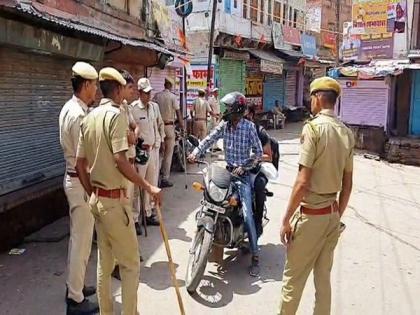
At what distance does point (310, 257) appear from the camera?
316cm

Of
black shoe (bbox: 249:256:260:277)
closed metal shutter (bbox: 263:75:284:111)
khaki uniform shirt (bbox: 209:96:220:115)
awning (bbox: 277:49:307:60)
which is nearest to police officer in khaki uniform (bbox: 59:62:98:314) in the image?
black shoe (bbox: 249:256:260:277)

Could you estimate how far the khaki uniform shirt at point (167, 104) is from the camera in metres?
8.71

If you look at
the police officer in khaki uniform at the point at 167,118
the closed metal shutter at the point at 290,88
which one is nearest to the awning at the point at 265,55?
the closed metal shutter at the point at 290,88

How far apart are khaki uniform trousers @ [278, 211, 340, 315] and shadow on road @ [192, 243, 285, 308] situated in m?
0.98

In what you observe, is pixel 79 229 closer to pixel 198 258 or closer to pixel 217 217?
pixel 198 258

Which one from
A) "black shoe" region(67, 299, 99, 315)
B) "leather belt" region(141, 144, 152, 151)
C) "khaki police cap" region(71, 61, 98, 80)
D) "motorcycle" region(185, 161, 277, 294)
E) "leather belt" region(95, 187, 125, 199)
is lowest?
"black shoe" region(67, 299, 99, 315)

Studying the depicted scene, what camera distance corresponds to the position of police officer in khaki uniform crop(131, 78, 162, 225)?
5.95 m

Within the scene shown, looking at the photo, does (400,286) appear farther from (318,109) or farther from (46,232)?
(46,232)

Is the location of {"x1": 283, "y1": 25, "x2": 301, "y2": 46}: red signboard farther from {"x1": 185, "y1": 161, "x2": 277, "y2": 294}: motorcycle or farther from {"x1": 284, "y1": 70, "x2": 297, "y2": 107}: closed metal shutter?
→ {"x1": 185, "y1": 161, "x2": 277, "y2": 294}: motorcycle

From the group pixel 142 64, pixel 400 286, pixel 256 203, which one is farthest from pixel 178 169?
pixel 400 286

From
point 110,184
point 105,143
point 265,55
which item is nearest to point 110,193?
point 110,184

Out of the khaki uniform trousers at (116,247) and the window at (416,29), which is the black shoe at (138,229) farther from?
the window at (416,29)

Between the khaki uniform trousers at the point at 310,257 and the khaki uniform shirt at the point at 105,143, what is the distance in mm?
1317

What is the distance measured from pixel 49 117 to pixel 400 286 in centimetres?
505
